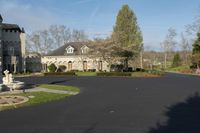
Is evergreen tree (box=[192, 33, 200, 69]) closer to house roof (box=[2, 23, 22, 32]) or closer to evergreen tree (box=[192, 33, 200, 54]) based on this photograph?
evergreen tree (box=[192, 33, 200, 54])

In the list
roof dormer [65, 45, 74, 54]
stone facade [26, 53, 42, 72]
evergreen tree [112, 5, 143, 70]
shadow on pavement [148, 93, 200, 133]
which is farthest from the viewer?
roof dormer [65, 45, 74, 54]

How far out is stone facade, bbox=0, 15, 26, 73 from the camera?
210 ft

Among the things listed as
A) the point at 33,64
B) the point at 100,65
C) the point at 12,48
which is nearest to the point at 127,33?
the point at 100,65

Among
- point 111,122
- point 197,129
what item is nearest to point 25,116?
point 111,122

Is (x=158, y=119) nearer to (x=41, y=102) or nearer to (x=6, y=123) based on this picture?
(x=6, y=123)

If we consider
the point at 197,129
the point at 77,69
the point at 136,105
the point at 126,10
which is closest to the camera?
the point at 197,129

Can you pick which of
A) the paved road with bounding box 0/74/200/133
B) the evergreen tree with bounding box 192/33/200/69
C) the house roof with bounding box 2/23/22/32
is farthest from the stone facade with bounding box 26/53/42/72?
the paved road with bounding box 0/74/200/133

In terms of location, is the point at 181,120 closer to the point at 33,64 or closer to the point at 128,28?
the point at 33,64

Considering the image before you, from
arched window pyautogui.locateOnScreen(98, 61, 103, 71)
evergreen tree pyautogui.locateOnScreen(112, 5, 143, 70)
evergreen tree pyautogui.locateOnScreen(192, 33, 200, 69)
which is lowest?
arched window pyautogui.locateOnScreen(98, 61, 103, 71)

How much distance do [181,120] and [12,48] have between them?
192ft

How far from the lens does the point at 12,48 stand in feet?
217

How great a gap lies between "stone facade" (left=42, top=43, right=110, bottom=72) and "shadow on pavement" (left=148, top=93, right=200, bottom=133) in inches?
2111

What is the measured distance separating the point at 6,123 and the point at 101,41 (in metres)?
53.2

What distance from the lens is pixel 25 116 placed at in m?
13.6
